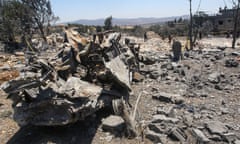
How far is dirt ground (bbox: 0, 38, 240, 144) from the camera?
439 cm

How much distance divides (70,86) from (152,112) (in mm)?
2139

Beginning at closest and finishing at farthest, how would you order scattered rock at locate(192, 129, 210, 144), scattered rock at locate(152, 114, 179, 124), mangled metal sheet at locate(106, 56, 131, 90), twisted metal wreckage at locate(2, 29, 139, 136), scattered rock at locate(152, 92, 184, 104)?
twisted metal wreckage at locate(2, 29, 139, 136), scattered rock at locate(192, 129, 210, 144), scattered rock at locate(152, 114, 179, 124), mangled metal sheet at locate(106, 56, 131, 90), scattered rock at locate(152, 92, 184, 104)

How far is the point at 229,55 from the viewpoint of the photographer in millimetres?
12328

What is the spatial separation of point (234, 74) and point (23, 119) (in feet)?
25.5

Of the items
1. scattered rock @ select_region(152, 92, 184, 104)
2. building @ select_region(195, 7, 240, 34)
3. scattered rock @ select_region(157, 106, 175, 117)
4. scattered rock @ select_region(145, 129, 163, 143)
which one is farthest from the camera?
building @ select_region(195, 7, 240, 34)

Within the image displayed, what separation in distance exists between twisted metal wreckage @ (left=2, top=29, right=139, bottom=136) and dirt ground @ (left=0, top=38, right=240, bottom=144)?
0.42m

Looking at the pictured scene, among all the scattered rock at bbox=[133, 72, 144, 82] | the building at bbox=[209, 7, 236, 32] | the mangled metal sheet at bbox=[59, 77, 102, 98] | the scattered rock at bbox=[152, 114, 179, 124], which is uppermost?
the building at bbox=[209, 7, 236, 32]

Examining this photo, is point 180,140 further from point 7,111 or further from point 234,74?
point 234,74

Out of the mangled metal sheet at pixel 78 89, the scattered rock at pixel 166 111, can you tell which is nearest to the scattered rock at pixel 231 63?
the scattered rock at pixel 166 111

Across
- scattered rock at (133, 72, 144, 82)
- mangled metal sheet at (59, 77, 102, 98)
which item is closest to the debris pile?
scattered rock at (133, 72, 144, 82)

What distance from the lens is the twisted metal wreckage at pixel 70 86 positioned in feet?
13.2

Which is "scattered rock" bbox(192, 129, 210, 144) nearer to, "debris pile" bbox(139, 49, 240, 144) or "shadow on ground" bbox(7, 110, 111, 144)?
"debris pile" bbox(139, 49, 240, 144)

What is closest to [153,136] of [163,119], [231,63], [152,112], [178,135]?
[178,135]

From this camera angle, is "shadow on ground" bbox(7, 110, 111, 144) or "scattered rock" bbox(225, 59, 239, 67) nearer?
"shadow on ground" bbox(7, 110, 111, 144)
